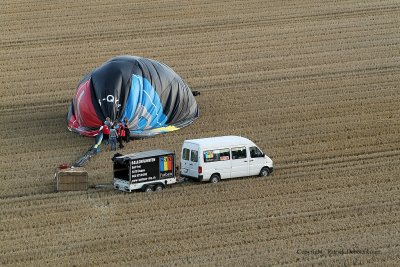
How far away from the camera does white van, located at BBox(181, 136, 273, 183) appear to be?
3538 cm

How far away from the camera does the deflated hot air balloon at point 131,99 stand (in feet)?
131

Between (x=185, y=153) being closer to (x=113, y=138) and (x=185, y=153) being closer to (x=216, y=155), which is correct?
(x=216, y=155)

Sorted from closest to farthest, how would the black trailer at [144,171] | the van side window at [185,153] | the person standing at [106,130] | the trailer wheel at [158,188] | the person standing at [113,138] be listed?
the black trailer at [144,171] → the trailer wheel at [158,188] → the van side window at [185,153] → the person standing at [113,138] → the person standing at [106,130]

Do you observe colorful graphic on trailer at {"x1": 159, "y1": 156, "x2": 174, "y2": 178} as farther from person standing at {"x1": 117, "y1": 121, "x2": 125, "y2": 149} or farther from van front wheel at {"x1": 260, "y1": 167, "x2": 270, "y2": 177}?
person standing at {"x1": 117, "y1": 121, "x2": 125, "y2": 149}

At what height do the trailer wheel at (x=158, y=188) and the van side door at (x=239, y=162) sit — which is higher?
the van side door at (x=239, y=162)

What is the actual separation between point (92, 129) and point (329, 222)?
441 inches

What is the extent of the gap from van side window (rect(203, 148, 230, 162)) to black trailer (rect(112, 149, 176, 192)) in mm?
979

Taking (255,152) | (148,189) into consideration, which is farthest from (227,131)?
(148,189)

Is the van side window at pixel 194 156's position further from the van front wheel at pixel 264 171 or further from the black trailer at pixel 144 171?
the van front wheel at pixel 264 171

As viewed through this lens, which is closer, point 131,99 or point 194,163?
point 194,163

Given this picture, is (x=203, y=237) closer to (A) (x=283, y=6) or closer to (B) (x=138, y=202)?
(B) (x=138, y=202)

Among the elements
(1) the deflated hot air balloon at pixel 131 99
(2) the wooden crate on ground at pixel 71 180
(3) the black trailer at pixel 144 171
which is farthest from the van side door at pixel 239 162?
(1) the deflated hot air balloon at pixel 131 99

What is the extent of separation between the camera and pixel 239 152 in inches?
1415

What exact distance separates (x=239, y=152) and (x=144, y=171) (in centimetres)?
299
